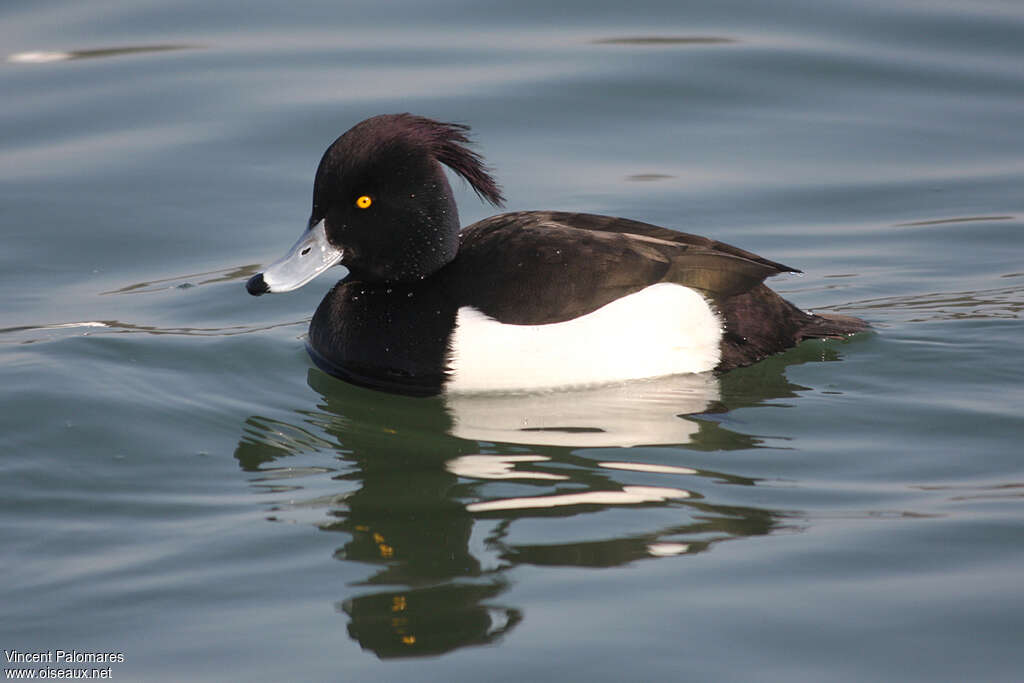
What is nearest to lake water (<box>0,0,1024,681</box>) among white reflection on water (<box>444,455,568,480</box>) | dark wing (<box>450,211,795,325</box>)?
white reflection on water (<box>444,455,568,480</box>)

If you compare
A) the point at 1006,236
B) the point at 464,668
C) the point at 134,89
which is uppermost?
the point at 134,89

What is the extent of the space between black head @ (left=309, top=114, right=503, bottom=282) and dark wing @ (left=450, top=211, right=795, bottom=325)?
0.18 m

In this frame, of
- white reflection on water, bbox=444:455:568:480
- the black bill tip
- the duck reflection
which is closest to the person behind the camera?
the duck reflection

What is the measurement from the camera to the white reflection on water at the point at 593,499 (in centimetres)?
474

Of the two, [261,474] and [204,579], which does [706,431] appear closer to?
[261,474]

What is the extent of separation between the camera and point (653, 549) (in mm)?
4410

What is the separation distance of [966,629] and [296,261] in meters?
3.21

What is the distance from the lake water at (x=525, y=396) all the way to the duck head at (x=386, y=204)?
525mm

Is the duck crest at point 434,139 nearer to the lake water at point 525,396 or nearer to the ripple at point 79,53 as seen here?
the lake water at point 525,396

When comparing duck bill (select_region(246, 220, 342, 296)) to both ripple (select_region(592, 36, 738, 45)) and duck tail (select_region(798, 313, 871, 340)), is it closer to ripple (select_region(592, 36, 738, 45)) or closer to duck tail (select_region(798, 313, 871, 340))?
duck tail (select_region(798, 313, 871, 340))

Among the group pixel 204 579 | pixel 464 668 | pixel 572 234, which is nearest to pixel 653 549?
pixel 464 668

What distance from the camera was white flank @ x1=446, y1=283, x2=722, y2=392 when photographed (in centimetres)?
564

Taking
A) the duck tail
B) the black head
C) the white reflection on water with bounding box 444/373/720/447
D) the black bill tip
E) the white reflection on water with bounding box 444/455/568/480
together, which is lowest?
the white reflection on water with bounding box 444/455/568/480

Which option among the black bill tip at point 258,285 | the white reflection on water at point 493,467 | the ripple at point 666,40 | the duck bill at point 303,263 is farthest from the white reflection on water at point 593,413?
the ripple at point 666,40
